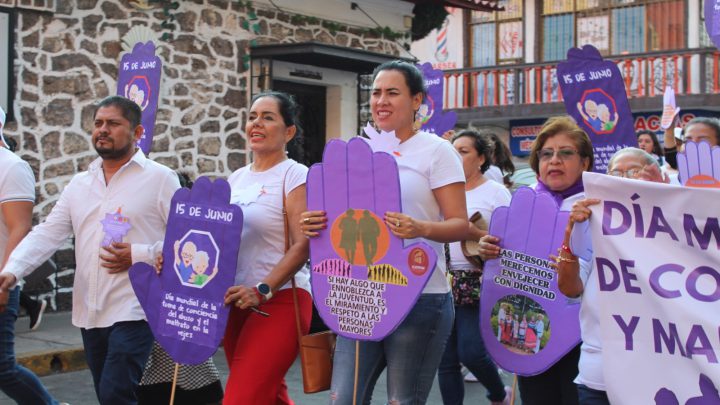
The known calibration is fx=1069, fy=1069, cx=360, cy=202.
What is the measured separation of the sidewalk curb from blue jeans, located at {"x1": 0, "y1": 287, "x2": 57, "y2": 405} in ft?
9.59

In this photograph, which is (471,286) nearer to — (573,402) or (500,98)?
(573,402)

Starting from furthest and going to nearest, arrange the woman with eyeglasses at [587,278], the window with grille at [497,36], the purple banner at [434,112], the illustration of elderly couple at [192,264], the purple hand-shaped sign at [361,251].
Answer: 1. the window with grille at [497,36]
2. the purple banner at [434,112]
3. the illustration of elderly couple at [192,264]
4. the purple hand-shaped sign at [361,251]
5. the woman with eyeglasses at [587,278]

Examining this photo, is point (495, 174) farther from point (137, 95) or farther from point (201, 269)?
point (201, 269)

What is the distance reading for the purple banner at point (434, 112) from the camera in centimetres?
1060

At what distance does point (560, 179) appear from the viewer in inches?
184

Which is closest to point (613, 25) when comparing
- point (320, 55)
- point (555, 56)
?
point (555, 56)

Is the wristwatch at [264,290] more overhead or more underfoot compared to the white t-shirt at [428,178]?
more underfoot

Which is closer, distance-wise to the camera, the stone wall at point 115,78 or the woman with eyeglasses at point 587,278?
the woman with eyeglasses at point 587,278

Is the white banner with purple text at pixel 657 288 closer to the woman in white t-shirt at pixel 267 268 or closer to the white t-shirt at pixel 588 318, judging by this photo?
the white t-shirt at pixel 588 318

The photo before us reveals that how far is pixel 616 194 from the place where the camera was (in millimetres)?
3969

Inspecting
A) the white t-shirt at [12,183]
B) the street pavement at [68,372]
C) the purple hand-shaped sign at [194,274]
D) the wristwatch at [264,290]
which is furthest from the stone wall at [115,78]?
the wristwatch at [264,290]

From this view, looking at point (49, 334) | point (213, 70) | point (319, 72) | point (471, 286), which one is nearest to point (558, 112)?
point (319, 72)

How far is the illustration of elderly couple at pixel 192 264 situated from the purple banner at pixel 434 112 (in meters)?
5.70

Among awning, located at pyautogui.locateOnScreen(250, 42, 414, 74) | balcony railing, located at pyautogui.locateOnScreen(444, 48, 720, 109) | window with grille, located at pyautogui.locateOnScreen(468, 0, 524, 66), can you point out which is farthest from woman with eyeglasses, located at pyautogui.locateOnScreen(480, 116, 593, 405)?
window with grille, located at pyautogui.locateOnScreen(468, 0, 524, 66)
